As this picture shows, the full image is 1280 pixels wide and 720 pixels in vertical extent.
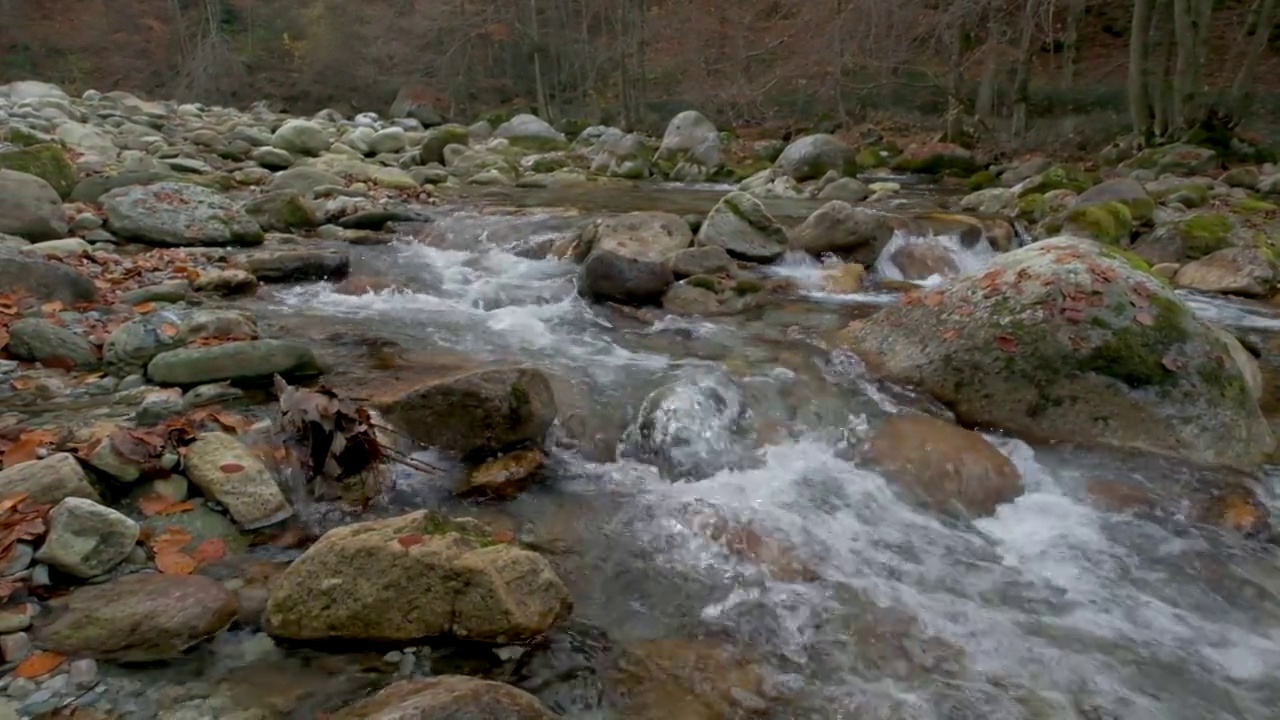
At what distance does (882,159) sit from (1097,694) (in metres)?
15.8

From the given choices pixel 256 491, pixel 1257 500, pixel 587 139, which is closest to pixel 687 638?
pixel 256 491

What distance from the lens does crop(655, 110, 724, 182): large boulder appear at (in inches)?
669

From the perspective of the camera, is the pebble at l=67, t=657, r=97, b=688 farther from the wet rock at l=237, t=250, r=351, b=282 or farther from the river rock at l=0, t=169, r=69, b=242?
the river rock at l=0, t=169, r=69, b=242

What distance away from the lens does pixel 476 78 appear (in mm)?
28469

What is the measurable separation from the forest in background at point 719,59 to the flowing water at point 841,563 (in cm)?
1258

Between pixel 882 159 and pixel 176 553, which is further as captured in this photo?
pixel 882 159

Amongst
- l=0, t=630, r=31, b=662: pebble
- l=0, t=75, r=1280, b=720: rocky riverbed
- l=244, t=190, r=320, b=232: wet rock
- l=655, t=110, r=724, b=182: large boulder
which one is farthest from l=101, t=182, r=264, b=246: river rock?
l=655, t=110, r=724, b=182: large boulder

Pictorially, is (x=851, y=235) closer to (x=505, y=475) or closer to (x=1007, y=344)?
(x=1007, y=344)

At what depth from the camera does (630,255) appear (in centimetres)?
802

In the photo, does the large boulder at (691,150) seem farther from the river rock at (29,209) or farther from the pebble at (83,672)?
the pebble at (83,672)

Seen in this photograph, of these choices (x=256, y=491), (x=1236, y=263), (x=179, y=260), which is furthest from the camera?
(x=1236, y=263)

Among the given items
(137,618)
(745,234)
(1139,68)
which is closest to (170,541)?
(137,618)

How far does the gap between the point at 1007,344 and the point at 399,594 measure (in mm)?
3785

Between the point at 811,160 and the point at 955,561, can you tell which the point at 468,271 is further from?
the point at 811,160
